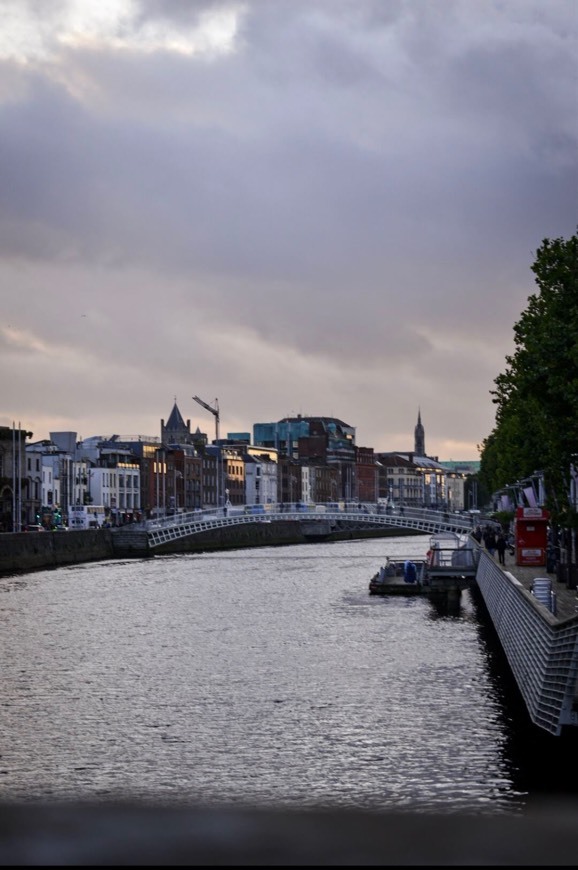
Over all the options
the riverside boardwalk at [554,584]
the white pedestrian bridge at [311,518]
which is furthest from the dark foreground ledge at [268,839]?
the white pedestrian bridge at [311,518]

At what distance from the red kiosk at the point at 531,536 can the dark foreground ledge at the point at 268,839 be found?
178 ft

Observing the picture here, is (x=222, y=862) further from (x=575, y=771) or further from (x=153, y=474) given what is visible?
(x=153, y=474)

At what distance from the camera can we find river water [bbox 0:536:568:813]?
19234 mm

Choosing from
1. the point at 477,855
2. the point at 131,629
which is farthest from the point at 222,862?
the point at 131,629

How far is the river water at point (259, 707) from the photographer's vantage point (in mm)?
19234

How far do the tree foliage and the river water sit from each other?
7.13m

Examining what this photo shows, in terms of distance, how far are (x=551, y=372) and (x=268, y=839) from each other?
35.9 meters

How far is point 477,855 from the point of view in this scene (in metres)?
1.50

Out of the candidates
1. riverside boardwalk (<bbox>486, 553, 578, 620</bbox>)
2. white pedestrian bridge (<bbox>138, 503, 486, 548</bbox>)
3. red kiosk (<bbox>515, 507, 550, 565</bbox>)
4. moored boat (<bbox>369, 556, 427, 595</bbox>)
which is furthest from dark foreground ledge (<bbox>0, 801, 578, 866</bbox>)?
white pedestrian bridge (<bbox>138, 503, 486, 548</bbox>)

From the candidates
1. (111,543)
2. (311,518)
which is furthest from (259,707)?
(111,543)

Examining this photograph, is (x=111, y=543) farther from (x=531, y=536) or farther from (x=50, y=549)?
(x=531, y=536)

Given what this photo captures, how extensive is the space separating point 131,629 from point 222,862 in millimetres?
→ 44619

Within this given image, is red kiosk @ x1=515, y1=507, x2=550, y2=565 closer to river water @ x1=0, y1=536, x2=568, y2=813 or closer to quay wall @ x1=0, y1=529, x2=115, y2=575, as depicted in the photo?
river water @ x1=0, y1=536, x2=568, y2=813

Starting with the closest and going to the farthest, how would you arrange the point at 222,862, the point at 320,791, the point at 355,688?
the point at 222,862 → the point at 320,791 → the point at 355,688
